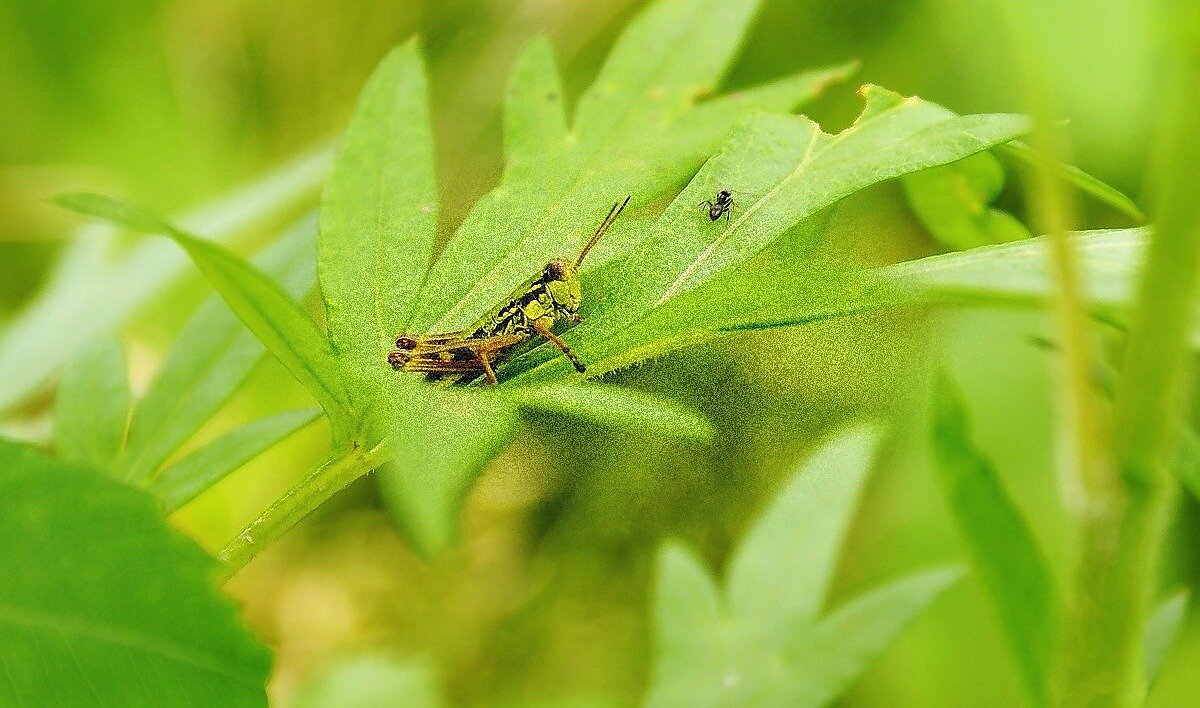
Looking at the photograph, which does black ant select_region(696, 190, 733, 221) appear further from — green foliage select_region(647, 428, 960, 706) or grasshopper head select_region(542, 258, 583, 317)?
green foliage select_region(647, 428, 960, 706)

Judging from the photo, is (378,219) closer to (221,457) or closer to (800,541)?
(221,457)

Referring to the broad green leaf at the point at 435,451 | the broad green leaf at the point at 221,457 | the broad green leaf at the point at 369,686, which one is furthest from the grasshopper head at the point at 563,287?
the broad green leaf at the point at 369,686

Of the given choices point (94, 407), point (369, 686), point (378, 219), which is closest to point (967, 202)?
point (378, 219)

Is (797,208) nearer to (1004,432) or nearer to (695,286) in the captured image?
(695,286)

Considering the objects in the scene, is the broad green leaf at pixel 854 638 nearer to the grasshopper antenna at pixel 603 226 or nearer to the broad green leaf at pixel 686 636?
the broad green leaf at pixel 686 636

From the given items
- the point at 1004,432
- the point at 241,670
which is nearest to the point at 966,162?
the point at 241,670
